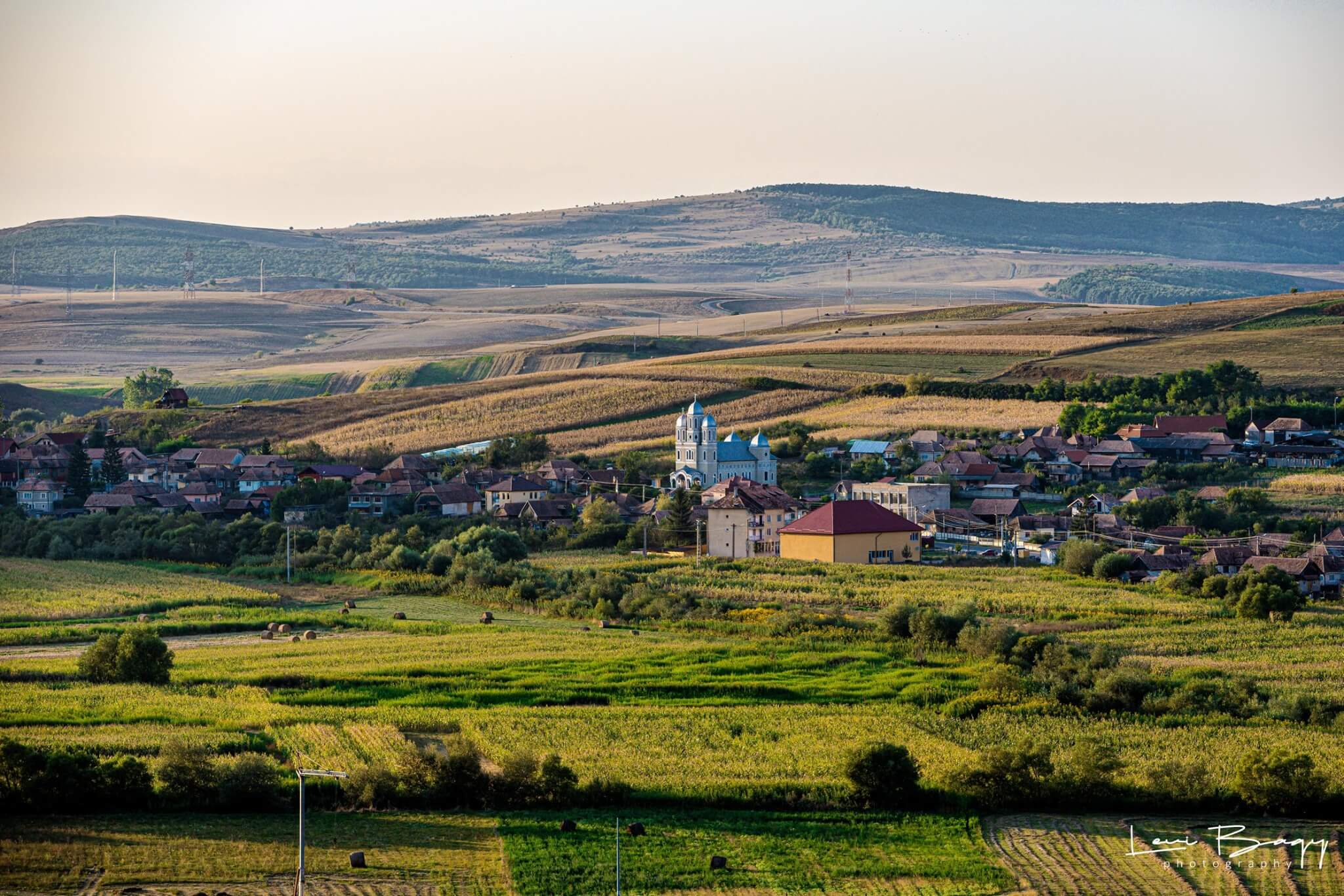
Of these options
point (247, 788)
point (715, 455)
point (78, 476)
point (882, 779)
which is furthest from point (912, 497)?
point (247, 788)

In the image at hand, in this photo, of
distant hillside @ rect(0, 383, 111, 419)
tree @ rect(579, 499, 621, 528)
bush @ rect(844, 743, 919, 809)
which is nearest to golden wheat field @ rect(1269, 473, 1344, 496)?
tree @ rect(579, 499, 621, 528)

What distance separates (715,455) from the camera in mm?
72750

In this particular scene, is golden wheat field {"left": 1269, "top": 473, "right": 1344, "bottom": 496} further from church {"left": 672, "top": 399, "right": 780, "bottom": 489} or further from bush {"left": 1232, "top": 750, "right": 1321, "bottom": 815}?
bush {"left": 1232, "top": 750, "right": 1321, "bottom": 815}

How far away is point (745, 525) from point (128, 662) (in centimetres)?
2773

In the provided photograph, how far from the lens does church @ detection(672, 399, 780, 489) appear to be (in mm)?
72500

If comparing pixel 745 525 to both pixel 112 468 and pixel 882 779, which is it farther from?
pixel 882 779

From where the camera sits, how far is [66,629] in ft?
137

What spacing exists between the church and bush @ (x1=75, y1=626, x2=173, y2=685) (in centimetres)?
3756

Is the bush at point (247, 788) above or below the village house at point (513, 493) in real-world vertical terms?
above

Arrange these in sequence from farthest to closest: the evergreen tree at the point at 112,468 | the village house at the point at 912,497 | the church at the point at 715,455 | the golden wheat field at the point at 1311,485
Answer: the evergreen tree at the point at 112,468
the church at the point at 715,455
the village house at the point at 912,497
the golden wheat field at the point at 1311,485

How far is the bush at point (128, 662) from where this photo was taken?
1400 inches

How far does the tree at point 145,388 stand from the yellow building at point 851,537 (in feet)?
182
